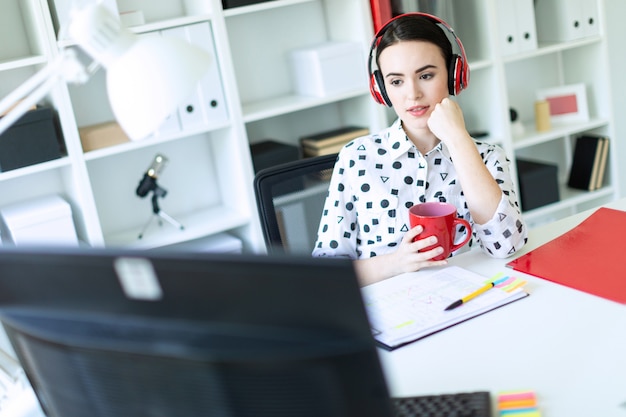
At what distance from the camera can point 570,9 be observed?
3287mm

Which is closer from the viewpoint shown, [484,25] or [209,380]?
[209,380]

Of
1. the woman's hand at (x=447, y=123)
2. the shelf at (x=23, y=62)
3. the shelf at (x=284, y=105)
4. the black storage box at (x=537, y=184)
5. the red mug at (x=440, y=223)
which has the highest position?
the shelf at (x=23, y=62)

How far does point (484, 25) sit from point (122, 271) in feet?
8.95

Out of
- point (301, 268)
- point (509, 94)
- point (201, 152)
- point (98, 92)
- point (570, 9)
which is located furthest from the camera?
point (509, 94)

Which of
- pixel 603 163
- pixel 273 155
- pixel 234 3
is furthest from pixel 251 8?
pixel 603 163

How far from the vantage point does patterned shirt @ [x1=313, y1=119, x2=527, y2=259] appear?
176 centimetres

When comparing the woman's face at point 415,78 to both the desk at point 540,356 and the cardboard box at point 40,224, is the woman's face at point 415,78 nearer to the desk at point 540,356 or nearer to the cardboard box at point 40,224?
the desk at point 540,356

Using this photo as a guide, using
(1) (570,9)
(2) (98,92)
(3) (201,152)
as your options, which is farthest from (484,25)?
(2) (98,92)

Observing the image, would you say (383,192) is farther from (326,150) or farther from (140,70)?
(326,150)

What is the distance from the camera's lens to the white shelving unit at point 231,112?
2623 millimetres

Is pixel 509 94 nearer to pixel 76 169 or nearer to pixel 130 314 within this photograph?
pixel 76 169

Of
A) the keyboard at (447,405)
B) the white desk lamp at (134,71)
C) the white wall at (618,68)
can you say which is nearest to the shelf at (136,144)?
the white desk lamp at (134,71)

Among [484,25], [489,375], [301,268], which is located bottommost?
[489,375]

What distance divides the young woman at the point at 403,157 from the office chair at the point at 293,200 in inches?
2.1
